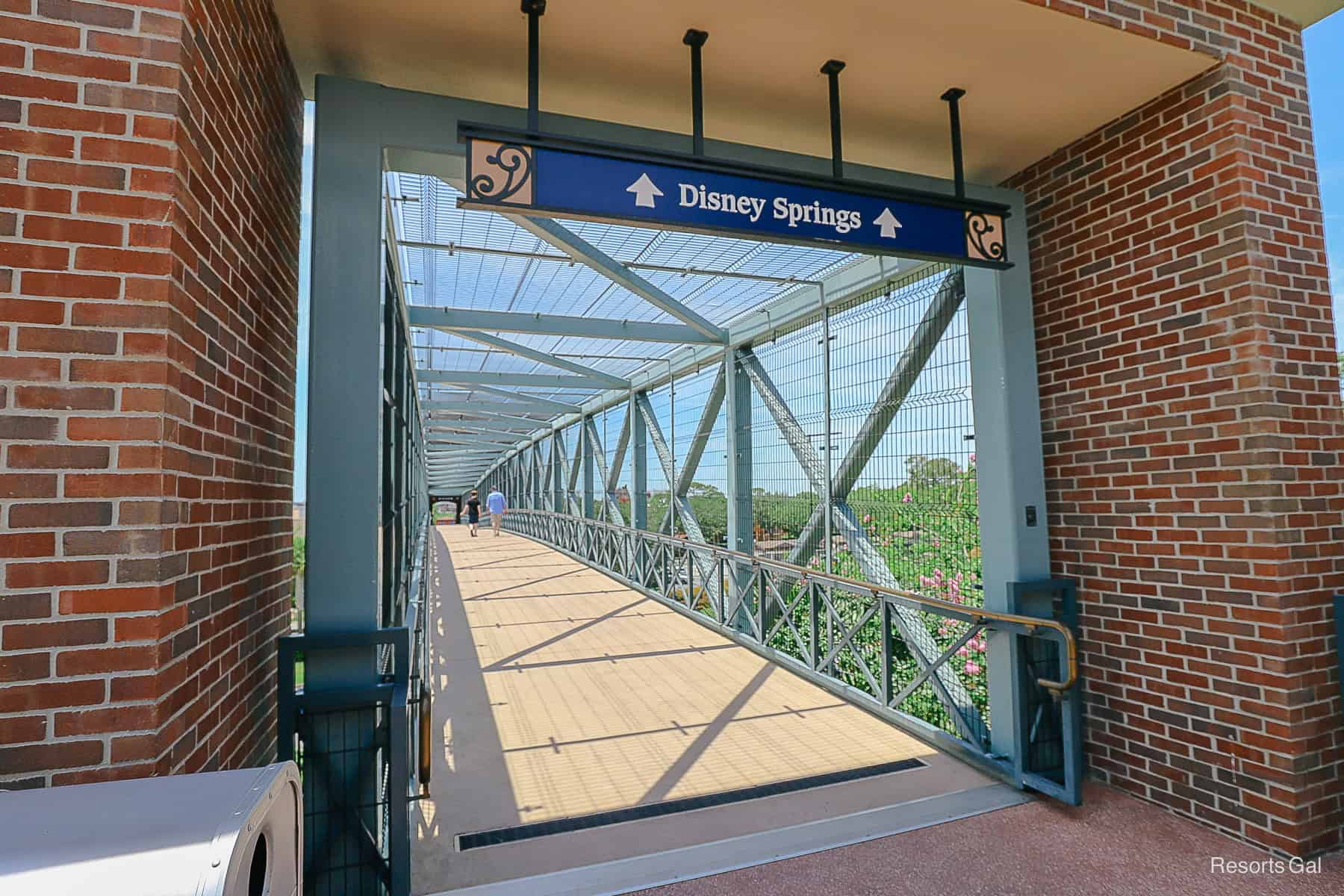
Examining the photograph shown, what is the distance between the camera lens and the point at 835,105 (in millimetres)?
2980

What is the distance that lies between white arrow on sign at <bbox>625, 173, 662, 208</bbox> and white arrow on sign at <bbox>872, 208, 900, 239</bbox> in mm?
952

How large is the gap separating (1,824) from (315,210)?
7.19ft

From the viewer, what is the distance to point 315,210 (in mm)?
2697

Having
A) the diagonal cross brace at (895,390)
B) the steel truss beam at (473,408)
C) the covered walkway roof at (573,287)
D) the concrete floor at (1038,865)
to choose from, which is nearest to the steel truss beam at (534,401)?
the steel truss beam at (473,408)

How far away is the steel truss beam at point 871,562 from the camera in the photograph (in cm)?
410

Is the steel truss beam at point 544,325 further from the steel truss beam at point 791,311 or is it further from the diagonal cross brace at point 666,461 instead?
the diagonal cross brace at point 666,461

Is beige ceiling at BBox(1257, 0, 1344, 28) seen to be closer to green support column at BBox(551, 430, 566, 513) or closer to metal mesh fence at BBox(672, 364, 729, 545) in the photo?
metal mesh fence at BBox(672, 364, 729, 545)

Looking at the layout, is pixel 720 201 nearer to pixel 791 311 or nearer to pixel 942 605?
pixel 942 605

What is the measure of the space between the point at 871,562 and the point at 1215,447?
2597 millimetres

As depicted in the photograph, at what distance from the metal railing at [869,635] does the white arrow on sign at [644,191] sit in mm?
2565

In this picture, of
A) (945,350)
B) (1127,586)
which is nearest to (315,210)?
(945,350)

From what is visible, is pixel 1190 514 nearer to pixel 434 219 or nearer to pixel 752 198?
pixel 752 198

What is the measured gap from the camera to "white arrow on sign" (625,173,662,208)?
2.61 metres

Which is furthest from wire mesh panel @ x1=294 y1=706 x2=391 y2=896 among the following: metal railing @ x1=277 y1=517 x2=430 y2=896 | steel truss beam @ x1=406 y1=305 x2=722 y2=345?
steel truss beam @ x1=406 y1=305 x2=722 y2=345
